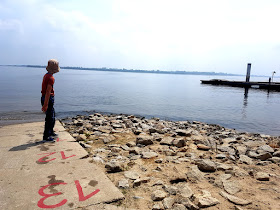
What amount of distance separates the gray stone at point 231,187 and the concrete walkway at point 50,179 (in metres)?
2.06

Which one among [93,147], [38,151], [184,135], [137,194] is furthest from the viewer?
[184,135]

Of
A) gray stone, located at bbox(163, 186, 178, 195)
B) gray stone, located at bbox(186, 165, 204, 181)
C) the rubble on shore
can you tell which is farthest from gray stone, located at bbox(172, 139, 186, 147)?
gray stone, located at bbox(163, 186, 178, 195)

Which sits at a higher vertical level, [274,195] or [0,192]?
[0,192]

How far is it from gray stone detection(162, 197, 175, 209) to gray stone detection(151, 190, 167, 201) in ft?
0.24

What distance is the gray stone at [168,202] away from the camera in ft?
10.7

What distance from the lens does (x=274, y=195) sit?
3.78 meters

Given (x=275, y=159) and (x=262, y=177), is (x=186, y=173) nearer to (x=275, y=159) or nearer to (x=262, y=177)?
(x=262, y=177)

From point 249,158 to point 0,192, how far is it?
5.84 meters

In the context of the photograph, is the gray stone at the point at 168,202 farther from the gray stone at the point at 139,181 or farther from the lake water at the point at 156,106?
the lake water at the point at 156,106

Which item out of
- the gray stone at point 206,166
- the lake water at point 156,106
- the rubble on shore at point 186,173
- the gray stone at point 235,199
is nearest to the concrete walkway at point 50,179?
the rubble on shore at point 186,173

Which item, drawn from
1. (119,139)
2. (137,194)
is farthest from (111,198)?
(119,139)

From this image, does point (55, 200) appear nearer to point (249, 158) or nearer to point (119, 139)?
point (119, 139)

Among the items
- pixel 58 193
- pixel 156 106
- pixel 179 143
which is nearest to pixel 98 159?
pixel 58 193

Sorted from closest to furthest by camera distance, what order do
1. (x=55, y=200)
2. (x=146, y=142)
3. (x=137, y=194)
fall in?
(x=55, y=200), (x=137, y=194), (x=146, y=142)
